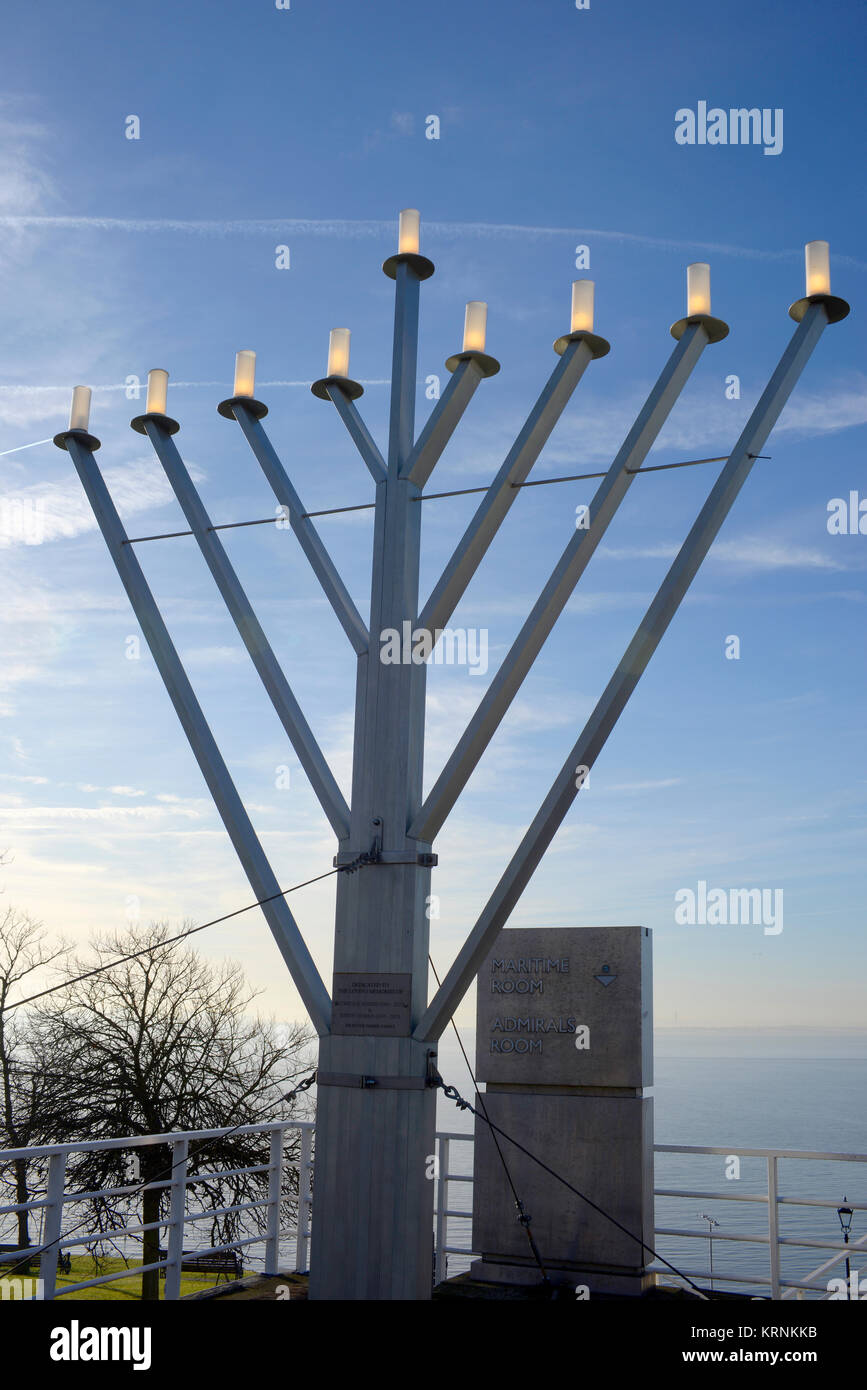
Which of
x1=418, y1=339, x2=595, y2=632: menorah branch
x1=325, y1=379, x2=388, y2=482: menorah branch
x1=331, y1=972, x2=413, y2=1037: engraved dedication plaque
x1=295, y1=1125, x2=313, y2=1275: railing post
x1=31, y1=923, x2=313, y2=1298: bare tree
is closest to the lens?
x1=331, y1=972, x2=413, y2=1037: engraved dedication plaque

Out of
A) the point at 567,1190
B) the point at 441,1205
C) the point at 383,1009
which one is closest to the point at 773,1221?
the point at 567,1190

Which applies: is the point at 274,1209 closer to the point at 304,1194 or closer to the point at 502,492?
the point at 304,1194

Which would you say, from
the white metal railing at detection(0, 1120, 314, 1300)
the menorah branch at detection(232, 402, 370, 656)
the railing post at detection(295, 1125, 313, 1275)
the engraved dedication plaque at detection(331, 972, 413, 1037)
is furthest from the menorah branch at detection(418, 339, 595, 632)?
the railing post at detection(295, 1125, 313, 1275)

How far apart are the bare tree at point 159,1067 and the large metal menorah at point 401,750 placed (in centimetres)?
1093

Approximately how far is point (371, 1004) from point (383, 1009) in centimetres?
5

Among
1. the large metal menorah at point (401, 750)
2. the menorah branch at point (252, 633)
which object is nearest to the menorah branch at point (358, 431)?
the large metal menorah at point (401, 750)

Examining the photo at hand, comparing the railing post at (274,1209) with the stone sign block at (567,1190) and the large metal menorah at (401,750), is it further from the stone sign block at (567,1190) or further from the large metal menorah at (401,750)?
the large metal menorah at (401,750)

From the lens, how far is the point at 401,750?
424 centimetres

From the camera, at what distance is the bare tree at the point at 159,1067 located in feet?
50.9

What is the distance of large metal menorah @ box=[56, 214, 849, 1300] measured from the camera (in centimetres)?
390

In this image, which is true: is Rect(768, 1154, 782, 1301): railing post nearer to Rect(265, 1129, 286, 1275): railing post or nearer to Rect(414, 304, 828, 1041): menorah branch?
Rect(414, 304, 828, 1041): menorah branch

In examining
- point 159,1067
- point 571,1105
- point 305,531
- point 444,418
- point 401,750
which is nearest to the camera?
point 401,750

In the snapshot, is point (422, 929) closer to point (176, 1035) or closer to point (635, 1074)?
point (635, 1074)

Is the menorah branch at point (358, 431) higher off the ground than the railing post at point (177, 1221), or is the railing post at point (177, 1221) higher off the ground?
the menorah branch at point (358, 431)
